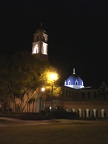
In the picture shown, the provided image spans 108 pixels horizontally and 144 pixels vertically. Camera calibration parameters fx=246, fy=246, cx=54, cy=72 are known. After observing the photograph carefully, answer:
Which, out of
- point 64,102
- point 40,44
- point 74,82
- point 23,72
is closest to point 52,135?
point 23,72

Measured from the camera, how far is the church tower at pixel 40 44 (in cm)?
6059

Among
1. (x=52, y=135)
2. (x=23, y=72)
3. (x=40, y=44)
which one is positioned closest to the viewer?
(x=52, y=135)

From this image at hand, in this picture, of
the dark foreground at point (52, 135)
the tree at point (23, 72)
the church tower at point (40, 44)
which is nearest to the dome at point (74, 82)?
the church tower at point (40, 44)

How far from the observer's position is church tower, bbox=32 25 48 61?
60.6 m

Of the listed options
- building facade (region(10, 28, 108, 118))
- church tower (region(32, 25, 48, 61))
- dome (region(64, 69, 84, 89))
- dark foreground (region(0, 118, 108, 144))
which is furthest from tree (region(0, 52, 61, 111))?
dome (region(64, 69, 84, 89))

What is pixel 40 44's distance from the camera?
2379 inches

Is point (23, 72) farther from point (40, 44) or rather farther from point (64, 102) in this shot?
point (64, 102)

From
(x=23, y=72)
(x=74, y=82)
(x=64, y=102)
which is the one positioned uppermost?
(x=74, y=82)

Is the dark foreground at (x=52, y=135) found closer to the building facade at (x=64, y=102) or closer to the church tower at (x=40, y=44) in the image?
the building facade at (x=64, y=102)

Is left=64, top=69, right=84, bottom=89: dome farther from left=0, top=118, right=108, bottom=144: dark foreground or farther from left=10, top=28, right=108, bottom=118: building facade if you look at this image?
left=0, top=118, right=108, bottom=144: dark foreground

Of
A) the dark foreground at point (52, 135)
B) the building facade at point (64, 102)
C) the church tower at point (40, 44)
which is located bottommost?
the dark foreground at point (52, 135)

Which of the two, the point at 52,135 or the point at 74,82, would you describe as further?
the point at 74,82

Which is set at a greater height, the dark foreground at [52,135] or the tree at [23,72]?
the tree at [23,72]

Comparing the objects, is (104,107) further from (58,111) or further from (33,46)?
(58,111)
